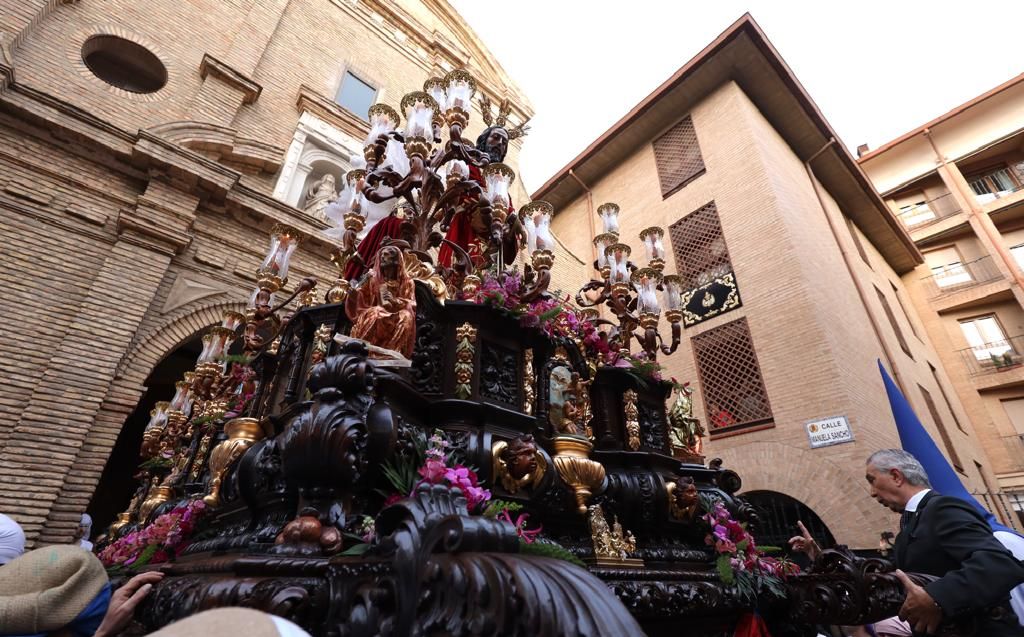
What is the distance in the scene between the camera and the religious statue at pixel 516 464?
2.40 metres

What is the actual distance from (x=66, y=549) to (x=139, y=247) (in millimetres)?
6465

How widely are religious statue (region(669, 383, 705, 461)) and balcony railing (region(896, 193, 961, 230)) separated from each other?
1913 centimetres

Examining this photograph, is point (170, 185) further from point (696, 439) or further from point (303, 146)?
point (696, 439)

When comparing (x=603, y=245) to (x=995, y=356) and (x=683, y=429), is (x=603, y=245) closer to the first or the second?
(x=683, y=429)

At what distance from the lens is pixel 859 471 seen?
7461 millimetres

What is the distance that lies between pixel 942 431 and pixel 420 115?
45.9ft

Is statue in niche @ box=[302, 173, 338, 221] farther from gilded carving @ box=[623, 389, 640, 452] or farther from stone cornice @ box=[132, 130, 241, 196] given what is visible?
gilded carving @ box=[623, 389, 640, 452]

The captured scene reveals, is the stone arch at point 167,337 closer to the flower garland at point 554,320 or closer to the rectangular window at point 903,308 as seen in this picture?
the flower garland at point 554,320

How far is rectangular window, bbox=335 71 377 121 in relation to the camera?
11203 millimetres

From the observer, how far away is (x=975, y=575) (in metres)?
1.78

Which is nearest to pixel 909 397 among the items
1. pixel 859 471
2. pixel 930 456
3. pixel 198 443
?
pixel 859 471

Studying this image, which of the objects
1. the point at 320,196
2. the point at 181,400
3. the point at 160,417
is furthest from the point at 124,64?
the point at 181,400

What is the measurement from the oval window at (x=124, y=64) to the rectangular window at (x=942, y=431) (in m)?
17.7

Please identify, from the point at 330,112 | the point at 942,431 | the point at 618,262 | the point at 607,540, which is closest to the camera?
the point at 607,540
